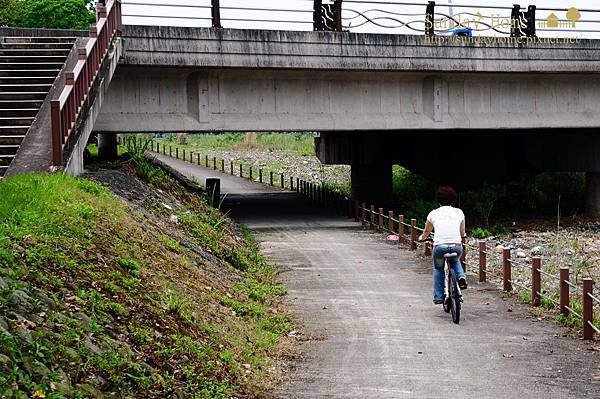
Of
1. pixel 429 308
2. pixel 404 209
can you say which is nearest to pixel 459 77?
pixel 404 209

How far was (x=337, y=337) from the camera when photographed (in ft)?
36.8

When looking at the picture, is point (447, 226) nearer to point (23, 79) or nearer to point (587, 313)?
point (587, 313)

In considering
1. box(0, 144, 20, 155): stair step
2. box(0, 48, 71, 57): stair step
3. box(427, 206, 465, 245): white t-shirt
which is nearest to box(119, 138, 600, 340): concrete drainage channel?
box(427, 206, 465, 245): white t-shirt

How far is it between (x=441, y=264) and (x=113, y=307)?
5.16 m

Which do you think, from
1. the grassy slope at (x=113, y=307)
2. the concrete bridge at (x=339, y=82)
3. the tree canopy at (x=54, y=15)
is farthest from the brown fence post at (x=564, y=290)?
the tree canopy at (x=54, y=15)

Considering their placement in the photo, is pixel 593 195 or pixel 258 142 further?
pixel 258 142

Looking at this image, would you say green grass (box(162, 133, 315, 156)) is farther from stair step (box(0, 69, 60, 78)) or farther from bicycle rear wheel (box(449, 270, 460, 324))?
bicycle rear wheel (box(449, 270, 460, 324))

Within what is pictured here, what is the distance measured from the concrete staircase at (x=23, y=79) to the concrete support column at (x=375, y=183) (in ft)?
47.1

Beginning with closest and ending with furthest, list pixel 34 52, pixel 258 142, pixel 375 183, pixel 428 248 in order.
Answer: pixel 428 248 → pixel 34 52 → pixel 375 183 → pixel 258 142

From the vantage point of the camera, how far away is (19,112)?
58.1ft

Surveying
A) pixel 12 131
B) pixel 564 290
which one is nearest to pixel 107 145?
pixel 12 131

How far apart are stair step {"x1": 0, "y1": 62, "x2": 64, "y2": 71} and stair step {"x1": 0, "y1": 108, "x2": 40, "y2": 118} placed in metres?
2.55

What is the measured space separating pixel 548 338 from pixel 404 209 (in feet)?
71.3

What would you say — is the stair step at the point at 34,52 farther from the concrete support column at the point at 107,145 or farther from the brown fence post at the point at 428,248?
the brown fence post at the point at 428,248
